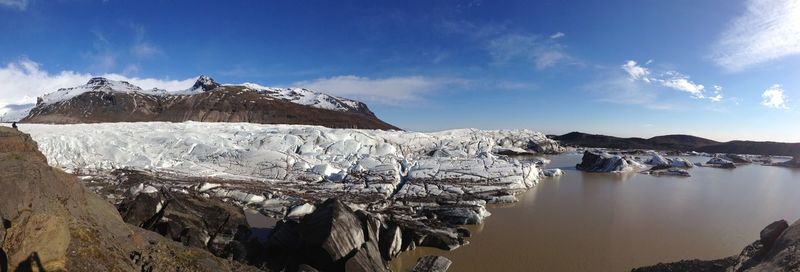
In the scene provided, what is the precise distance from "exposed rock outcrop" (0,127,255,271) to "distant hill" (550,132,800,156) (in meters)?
82.3

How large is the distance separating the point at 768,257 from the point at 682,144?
94215 mm

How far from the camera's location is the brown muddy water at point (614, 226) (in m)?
11.8

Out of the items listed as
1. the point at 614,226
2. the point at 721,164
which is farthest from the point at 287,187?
the point at 721,164

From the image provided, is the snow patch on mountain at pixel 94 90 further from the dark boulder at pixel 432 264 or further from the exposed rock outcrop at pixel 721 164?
the dark boulder at pixel 432 264

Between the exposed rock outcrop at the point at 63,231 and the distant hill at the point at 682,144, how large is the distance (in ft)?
270

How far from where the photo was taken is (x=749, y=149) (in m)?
73.5

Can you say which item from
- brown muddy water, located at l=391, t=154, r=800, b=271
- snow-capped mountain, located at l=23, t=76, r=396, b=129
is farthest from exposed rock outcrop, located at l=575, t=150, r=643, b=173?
snow-capped mountain, located at l=23, t=76, r=396, b=129

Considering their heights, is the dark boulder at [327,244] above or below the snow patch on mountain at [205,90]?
below

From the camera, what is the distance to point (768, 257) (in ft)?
24.8

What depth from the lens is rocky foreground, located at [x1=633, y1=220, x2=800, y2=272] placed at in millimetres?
6766

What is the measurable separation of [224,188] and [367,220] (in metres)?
9.59

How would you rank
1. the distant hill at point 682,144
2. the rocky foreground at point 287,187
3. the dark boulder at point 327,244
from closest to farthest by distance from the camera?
the dark boulder at point 327,244 → the rocky foreground at point 287,187 → the distant hill at point 682,144

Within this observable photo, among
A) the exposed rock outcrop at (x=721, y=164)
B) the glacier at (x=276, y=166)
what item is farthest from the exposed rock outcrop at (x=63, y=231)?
the exposed rock outcrop at (x=721, y=164)

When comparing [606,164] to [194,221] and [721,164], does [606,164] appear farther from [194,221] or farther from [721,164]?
[194,221]
